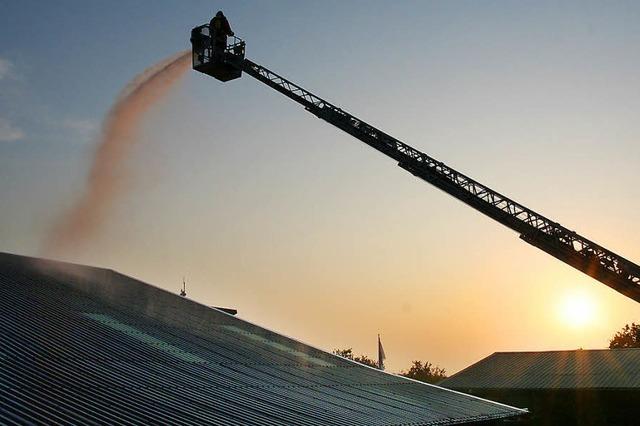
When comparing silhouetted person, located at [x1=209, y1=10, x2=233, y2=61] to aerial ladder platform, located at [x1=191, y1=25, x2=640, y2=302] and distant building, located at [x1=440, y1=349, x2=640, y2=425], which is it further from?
distant building, located at [x1=440, y1=349, x2=640, y2=425]

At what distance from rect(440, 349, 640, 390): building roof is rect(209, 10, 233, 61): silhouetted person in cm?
3771

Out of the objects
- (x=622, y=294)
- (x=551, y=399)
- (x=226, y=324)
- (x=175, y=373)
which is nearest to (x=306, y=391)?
(x=175, y=373)

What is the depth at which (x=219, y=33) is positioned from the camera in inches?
1475

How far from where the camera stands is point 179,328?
1219 inches

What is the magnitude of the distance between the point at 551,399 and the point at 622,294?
2577cm

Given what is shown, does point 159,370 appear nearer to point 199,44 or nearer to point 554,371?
point 199,44

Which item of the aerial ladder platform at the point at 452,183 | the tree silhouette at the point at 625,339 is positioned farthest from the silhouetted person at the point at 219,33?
the tree silhouette at the point at 625,339

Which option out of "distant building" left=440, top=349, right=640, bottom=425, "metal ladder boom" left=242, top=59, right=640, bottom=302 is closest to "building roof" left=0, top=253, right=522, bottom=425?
"metal ladder boom" left=242, top=59, right=640, bottom=302

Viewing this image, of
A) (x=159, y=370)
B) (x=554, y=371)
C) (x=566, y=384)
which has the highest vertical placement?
(x=554, y=371)

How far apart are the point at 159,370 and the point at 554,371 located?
44.7 m

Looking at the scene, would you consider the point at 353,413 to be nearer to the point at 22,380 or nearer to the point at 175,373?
the point at 175,373

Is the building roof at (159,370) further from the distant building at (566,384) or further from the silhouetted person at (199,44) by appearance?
the distant building at (566,384)

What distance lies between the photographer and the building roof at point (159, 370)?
56.0 ft

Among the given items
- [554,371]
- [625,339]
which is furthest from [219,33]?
[625,339]
